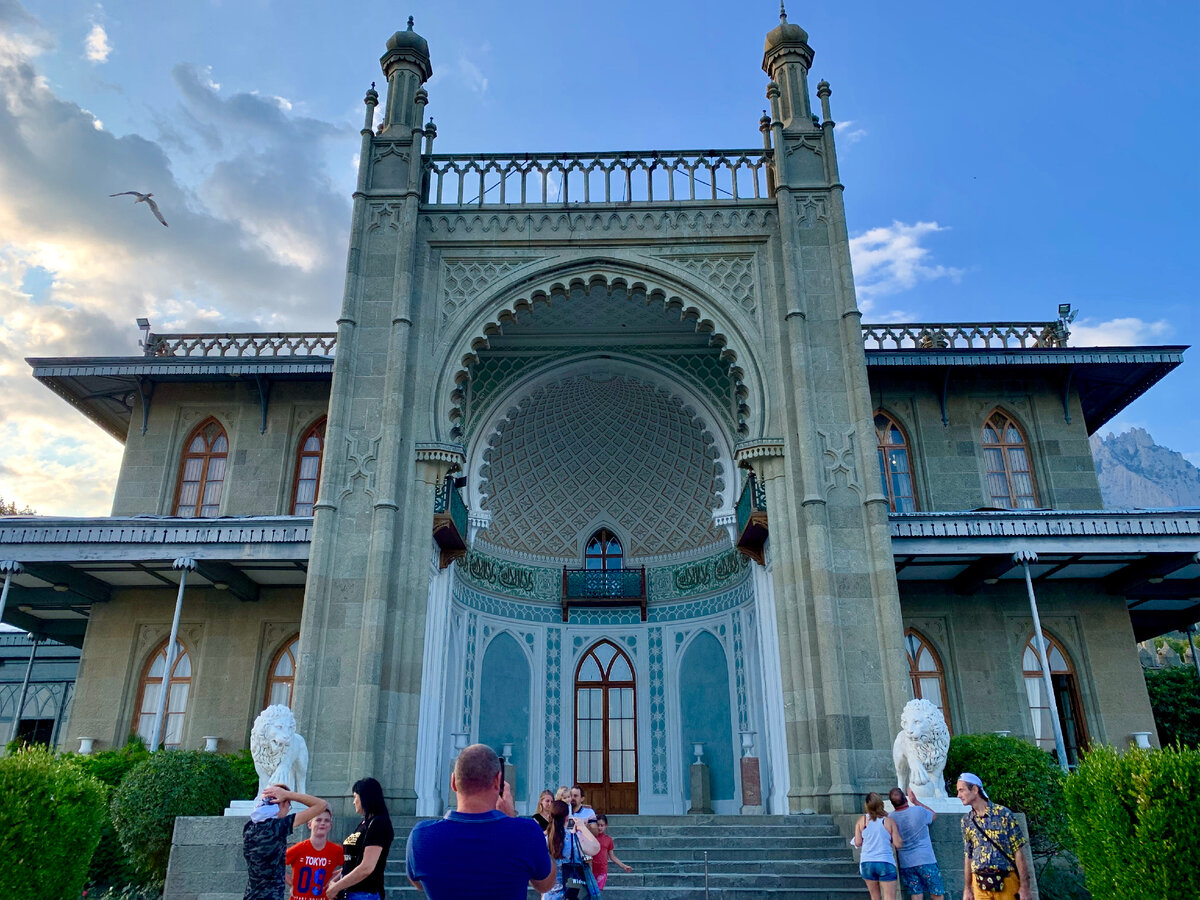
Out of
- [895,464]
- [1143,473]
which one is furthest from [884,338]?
[1143,473]

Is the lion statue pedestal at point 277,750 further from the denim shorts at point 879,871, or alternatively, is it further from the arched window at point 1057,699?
the arched window at point 1057,699

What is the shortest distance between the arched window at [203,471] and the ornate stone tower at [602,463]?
490 cm

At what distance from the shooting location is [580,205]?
13719 millimetres

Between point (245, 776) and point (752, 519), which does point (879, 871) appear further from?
point (245, 776)

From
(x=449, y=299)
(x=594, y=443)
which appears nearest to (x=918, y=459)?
(x=594, y=443)

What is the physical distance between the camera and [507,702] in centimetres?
1627

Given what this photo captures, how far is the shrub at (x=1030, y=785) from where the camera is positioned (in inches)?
383

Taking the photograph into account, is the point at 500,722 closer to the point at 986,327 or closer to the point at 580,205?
the point at 580,205

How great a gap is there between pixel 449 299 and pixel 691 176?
439 centimetres

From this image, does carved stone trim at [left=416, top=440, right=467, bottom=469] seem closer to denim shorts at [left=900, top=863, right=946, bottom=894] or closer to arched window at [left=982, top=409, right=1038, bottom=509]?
denim shorts at [left=900, top=863, right=946, bottom=894]

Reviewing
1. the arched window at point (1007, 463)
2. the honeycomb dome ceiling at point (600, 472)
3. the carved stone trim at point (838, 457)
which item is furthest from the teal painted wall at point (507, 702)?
the arched window at point (1007, 463)

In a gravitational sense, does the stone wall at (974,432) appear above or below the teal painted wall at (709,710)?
above

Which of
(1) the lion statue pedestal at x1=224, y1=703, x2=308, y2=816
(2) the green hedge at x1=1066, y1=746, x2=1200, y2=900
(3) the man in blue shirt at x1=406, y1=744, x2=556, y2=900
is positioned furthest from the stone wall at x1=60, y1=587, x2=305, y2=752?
(3) the man in blue shirt at x1=406, y1=744, x2=556, y2=900

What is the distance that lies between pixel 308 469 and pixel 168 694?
4.49 meters
